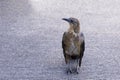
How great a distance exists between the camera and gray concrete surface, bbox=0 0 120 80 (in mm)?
4895

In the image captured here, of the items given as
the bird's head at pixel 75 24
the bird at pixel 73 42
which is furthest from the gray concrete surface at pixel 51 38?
the bird's head at pixel 75 24

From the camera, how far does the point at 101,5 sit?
301 inches

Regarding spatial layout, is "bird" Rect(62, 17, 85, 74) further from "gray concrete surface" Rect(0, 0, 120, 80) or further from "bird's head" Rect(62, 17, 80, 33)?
"gray concrete surface" Rect(0, 0, 120, 80)

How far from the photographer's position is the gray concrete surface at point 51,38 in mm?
4895

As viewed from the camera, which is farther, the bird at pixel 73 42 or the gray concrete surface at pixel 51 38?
the gray concrete surface at pixel 51 38

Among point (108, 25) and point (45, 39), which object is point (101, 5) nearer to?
point (108, 25)

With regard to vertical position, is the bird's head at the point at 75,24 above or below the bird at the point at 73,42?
above

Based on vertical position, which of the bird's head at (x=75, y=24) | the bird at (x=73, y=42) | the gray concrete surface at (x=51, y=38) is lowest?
the gray concrete surface at (x=51, y=38)

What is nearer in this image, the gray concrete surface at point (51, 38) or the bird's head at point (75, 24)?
the bird's head at point (75, 24)

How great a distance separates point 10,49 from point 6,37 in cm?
46

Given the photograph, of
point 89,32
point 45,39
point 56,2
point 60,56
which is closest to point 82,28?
point 89,32

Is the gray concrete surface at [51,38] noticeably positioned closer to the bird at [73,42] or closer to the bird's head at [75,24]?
the bird at [73,42]

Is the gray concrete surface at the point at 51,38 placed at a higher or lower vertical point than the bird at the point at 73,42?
lower

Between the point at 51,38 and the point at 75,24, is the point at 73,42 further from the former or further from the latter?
the point at 51,38
